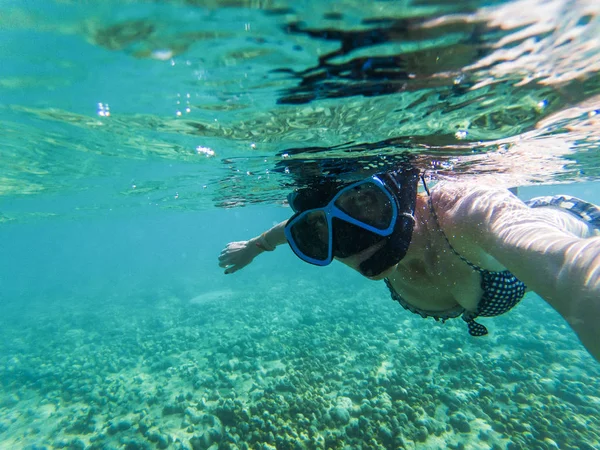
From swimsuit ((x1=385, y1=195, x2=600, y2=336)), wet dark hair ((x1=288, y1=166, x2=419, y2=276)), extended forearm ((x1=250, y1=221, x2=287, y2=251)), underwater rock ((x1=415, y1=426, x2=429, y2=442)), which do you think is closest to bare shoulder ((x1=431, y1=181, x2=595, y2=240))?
swimsuit ((x1=385, y1=195, x2=600, y2=336))

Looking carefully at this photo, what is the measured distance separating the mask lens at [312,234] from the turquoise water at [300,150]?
6.38ft

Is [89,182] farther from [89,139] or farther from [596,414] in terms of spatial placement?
[596,414]

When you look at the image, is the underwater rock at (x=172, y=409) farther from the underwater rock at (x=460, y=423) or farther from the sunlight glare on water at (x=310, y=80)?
the sunlight glare on water at (x=310, y=80)

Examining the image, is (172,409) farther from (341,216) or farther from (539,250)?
(539,250)

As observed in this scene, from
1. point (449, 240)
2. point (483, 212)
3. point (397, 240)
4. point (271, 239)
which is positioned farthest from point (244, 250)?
point (483, 212)

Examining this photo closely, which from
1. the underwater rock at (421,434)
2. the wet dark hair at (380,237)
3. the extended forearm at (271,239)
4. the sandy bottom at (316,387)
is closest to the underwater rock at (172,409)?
the sandy bottom at (316,387)

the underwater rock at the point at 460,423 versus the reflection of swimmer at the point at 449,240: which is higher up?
the reflection of swimmer at the point at 449,240

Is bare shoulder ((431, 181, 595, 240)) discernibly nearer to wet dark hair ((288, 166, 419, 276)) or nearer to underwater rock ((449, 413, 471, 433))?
wet dark hair ((288, 166, 419, 276))

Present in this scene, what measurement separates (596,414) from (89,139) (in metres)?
14.6

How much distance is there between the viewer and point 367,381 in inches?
346

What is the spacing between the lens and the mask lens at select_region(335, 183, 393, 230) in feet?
9.71

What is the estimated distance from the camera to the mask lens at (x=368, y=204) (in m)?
2.96

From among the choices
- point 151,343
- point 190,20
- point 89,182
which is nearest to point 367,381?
point 190,20

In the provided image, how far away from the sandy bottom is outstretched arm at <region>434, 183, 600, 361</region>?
5.72 m
